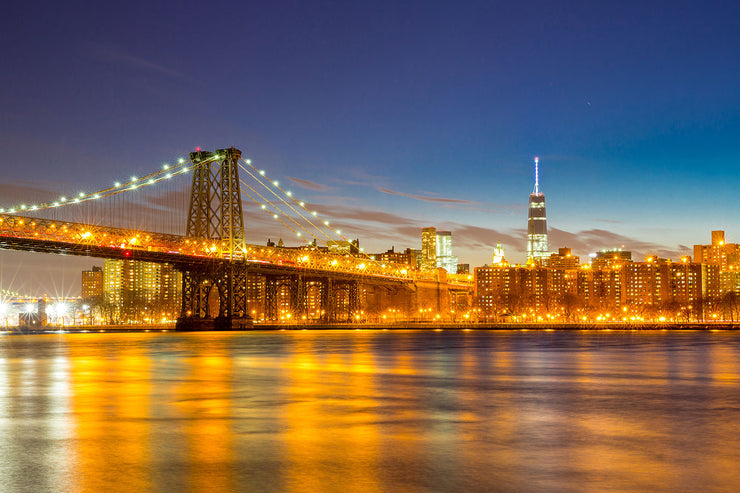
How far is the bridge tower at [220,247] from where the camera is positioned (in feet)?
299

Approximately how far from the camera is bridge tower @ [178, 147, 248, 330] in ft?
299

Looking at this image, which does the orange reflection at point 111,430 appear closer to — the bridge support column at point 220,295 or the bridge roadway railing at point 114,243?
the bridge roadway railing at point 114,243

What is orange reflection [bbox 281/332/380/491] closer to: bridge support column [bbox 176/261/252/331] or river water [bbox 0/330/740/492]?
river water [bbox 0/330/740/492]

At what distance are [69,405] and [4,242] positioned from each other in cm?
6433

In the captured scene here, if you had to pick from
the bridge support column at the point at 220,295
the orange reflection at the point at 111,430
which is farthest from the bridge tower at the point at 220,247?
the orange reflection at the point at 111,430

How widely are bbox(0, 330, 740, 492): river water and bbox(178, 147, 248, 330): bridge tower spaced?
217 ft

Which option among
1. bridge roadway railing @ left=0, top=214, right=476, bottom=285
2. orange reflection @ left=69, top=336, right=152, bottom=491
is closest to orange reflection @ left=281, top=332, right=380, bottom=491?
orange reflection @ left=69, top=336, right=152, bottom=491

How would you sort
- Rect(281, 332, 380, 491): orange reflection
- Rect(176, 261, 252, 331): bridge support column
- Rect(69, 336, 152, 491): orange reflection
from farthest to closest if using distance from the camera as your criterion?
Rect(176, 261, 252, 331): bridge support column
Rect(69, 336, 152, 491): orange reflection
Rect(281, 332, 380, 491): orange reflection

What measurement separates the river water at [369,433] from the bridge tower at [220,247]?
66040 millimetres

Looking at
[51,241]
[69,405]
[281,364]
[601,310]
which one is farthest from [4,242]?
[601,310]

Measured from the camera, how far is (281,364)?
32.4m

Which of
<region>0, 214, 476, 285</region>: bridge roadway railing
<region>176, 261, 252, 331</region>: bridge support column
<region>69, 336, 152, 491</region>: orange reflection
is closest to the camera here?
<region>69, 336, 152, 491</region>: orange reflection

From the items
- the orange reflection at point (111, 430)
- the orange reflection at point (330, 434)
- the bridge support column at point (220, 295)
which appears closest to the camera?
the orange reflection at point (330, 434)

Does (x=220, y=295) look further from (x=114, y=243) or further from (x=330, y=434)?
(x=330, y=434)
